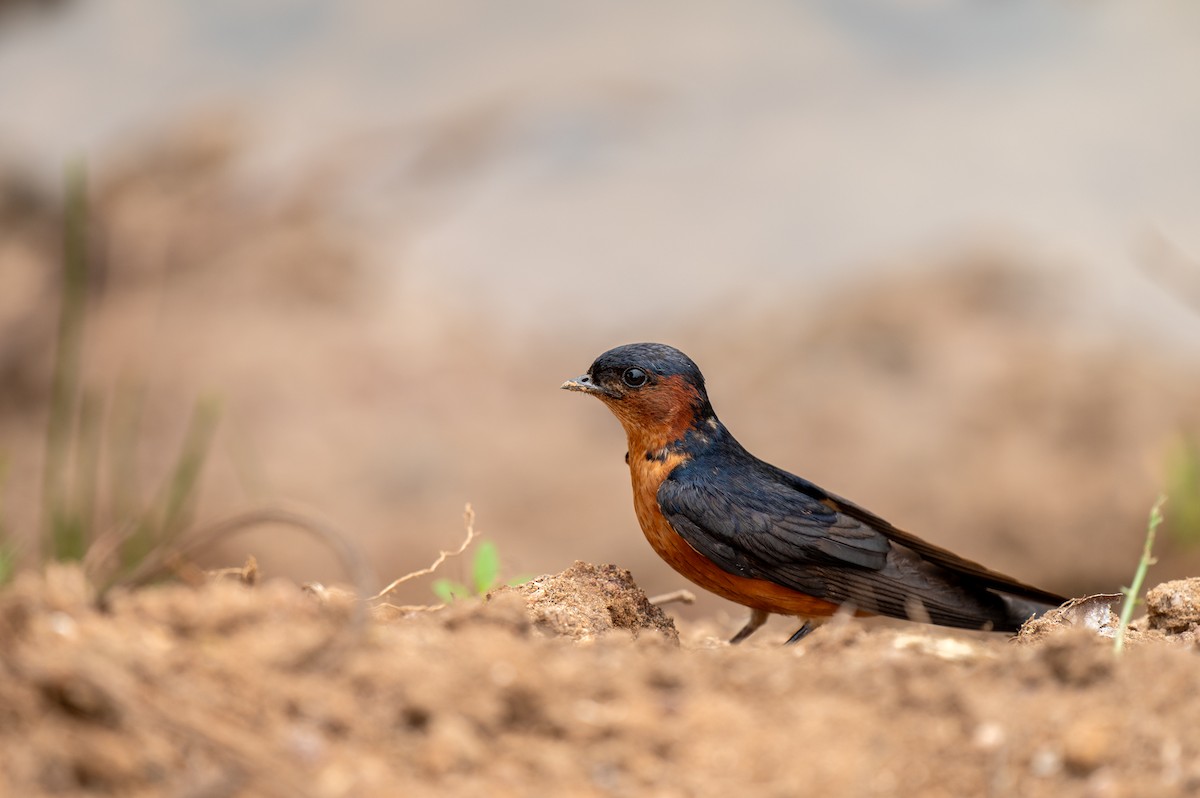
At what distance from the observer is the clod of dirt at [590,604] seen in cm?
350

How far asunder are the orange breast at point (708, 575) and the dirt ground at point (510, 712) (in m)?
1.47

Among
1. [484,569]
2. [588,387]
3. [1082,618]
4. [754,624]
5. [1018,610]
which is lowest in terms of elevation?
[754,624]

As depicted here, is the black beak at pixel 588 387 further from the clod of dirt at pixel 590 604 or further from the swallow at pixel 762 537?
the clod of dirt at pixel 590 604

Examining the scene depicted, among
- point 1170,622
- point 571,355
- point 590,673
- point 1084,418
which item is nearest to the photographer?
point 590,673

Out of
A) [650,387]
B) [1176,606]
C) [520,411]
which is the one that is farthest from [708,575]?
[520,411]

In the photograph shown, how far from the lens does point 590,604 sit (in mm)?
3676

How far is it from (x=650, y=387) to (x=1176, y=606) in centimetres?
181

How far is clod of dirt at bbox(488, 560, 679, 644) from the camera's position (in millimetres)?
3498

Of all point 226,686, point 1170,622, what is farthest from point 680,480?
point 226,686

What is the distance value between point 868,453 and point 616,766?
24.9ft

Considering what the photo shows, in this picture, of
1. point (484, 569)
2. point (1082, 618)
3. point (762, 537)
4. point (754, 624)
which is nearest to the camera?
point (1082, 618)

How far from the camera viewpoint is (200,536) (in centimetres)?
245

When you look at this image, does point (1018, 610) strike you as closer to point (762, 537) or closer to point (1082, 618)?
point (1082, 618)

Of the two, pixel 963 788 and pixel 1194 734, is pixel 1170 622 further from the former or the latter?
pixel 963 788
